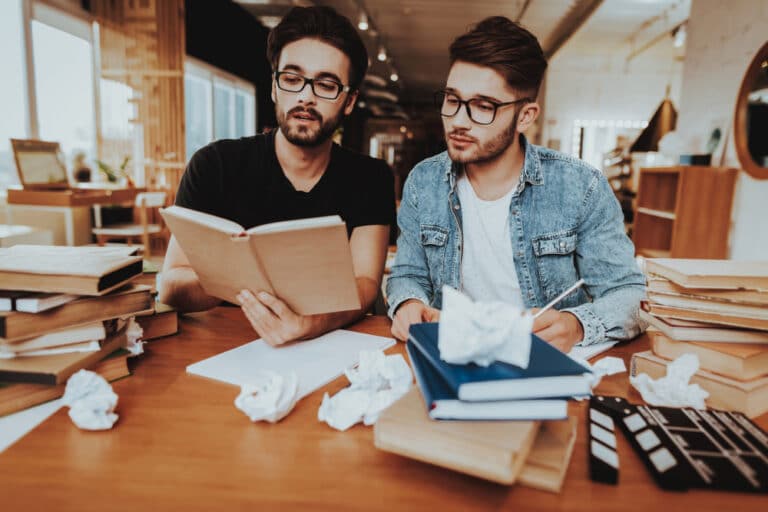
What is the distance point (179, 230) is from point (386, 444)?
647mm

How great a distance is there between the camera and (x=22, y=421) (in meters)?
0.76

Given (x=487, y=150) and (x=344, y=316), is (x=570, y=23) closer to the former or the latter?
(x=487, y=150)

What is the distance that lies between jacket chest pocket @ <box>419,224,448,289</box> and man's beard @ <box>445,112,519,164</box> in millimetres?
213

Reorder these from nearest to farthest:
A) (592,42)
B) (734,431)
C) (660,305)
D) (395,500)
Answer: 1. (395,500)
2. (734,431)
3. (660,305)
4. (592,42)

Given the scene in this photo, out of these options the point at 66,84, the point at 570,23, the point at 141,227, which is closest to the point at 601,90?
the point at 570,23

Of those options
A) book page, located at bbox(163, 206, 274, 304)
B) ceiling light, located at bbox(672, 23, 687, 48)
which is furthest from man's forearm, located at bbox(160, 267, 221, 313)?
ceiling light, located at bbox(672, 23, 687, 48)

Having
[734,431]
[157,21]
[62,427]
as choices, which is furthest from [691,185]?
[157,21]

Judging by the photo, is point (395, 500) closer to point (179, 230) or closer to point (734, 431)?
point (734, 431)

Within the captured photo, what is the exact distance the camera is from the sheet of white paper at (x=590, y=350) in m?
1.06

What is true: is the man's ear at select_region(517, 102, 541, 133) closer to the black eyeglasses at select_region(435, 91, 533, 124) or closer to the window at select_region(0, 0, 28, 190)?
the black eyeglasses at select_region(435, 91, 533, 124)

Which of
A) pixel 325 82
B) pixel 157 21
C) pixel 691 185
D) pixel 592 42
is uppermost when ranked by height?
pixel 592 42

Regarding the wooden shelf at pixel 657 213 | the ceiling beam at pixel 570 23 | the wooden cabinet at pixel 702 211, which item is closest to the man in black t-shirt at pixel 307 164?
the wooden cabinet at pixel 702 211

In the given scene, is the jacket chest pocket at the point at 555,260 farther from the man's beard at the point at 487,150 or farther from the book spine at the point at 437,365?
the book spine at the point at 437,365

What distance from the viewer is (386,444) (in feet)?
2.04
